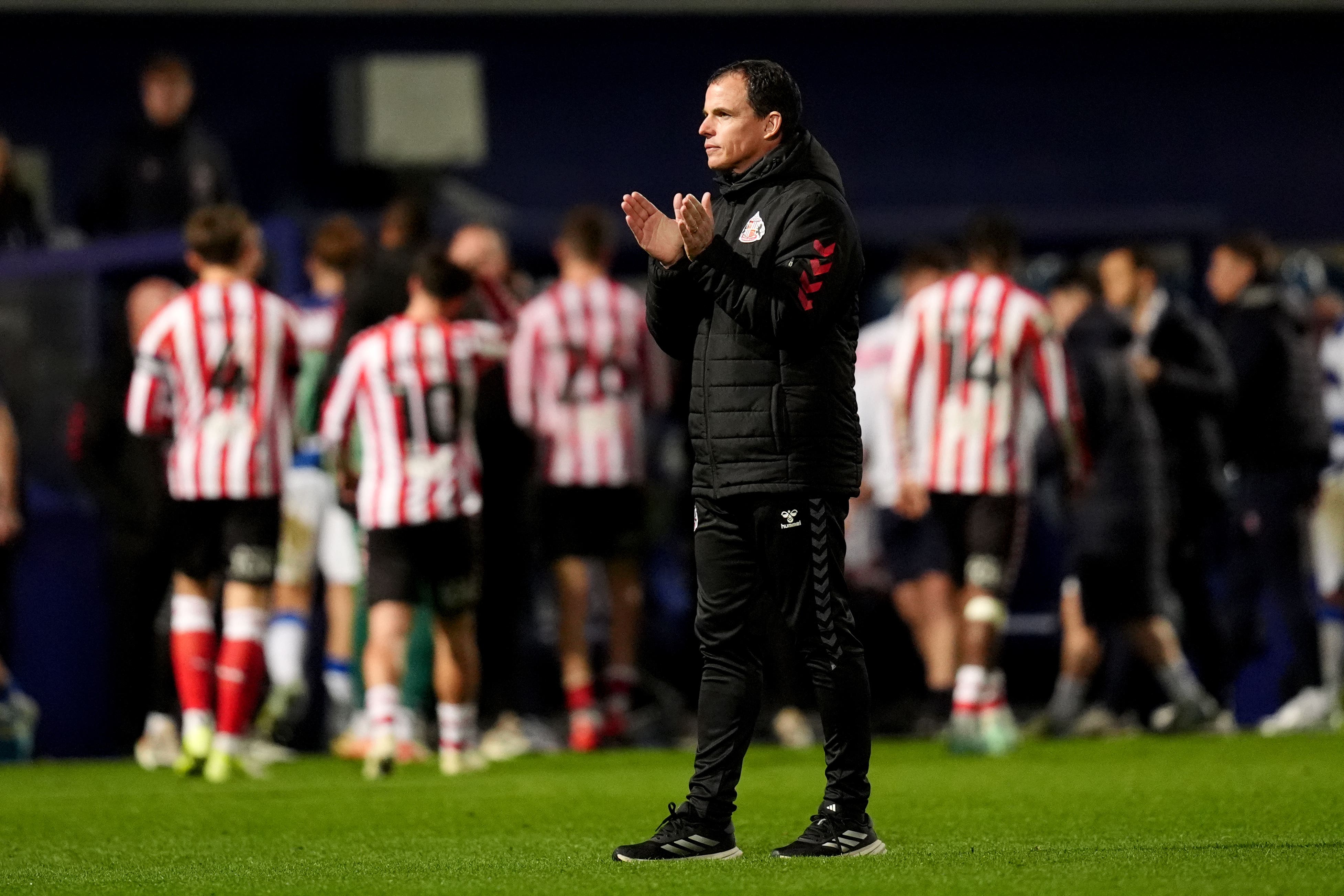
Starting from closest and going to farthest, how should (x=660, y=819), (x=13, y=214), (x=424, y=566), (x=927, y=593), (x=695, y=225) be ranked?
(x=695, y=225) → (x=660, y=819) → (x=424, y=566) → (x=927, y=593) → (x=13, y=214)

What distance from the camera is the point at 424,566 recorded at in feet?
26.8

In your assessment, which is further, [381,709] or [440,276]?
[440,276]

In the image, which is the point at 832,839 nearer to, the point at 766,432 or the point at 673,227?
the point at 766,432

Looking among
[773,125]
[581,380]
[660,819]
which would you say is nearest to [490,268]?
[581,380]

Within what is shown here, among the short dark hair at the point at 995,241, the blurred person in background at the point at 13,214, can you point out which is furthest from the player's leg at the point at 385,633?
the blurred person in background at the point at 13,214

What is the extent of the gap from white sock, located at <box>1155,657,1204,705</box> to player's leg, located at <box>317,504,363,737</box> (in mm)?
3395

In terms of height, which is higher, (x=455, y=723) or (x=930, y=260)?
(x=930, y=260)

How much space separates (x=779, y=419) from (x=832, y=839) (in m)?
0.93

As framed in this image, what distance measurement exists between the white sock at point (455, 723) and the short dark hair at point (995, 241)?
2664mm

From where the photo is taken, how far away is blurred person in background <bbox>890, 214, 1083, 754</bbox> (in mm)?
8891

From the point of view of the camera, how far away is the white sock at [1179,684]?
10.0 m

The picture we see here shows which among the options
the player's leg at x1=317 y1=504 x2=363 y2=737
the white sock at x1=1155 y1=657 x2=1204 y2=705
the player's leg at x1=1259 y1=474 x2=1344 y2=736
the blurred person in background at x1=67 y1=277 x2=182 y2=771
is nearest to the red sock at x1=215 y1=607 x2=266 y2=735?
the blurred person in background at x1=67 y1=277 x2=182 y2=771

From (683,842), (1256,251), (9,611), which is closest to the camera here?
(683,842)

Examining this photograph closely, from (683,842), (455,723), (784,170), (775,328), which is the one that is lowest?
(455,723)
